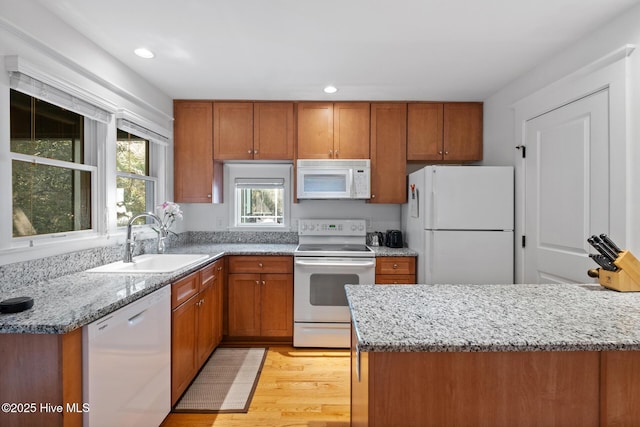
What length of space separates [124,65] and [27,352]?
2.11 meters

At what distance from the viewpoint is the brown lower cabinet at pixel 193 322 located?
6.50ft

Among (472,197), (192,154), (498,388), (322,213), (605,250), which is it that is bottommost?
(498,388)

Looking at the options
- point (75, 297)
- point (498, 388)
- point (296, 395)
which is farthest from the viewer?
point (296, 395)

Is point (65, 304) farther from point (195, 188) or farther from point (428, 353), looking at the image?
point (195, 188)

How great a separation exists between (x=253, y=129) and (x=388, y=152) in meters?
1.41

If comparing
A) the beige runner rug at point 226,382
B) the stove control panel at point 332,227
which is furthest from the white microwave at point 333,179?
the beige runner rug at point 226,382

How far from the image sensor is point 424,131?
3.23 m

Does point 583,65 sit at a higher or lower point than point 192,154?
higher

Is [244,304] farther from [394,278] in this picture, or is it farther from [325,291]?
[394,278]

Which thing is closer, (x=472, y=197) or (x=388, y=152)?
(x=472, y=197)

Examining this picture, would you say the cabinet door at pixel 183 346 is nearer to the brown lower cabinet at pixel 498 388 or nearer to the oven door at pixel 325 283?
the oven door at pixel 325 283

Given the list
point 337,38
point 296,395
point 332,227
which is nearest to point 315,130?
point 332,227

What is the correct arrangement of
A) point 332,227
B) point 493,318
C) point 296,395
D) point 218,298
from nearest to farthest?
point 493,318, point 296,395, point 218,298, point 332,227

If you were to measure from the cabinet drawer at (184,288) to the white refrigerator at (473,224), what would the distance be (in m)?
1.91
